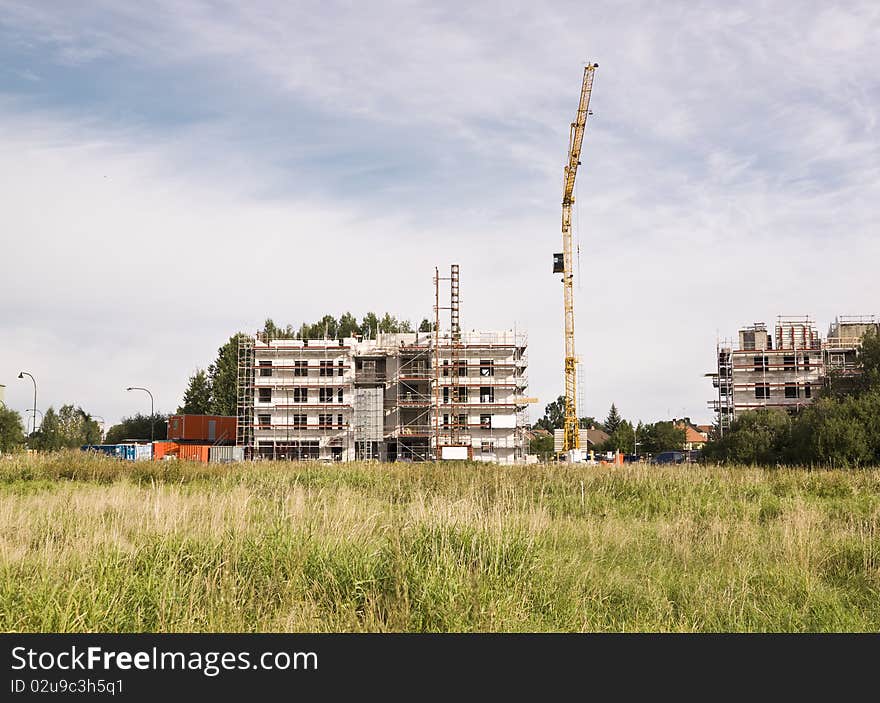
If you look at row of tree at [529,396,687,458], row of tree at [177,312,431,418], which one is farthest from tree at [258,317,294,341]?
row of tree at [529,396,687,458]

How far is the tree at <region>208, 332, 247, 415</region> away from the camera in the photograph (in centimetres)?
9919

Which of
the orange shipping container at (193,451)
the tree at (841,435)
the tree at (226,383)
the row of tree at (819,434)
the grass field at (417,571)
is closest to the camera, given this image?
the grass field at (417,571)

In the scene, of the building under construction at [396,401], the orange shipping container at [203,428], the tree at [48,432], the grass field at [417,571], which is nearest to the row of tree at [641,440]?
the building under construction at [396,401]

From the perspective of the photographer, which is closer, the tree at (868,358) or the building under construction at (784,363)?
the tree at (868,358)

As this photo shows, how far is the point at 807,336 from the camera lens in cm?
9488

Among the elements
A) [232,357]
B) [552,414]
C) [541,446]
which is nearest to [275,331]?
[232,357]

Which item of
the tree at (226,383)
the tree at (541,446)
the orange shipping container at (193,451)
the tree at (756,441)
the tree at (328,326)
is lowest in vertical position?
the tree at (541,446)

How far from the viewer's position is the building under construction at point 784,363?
3590 inches

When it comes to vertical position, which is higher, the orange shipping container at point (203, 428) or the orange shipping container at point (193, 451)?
the orange shipping container at point (203, 428)

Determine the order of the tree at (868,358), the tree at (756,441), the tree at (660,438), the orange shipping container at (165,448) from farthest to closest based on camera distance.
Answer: the tree at (660,438) → the orange shipping container at (165,448) → the tree at (868,358) → the tree at (756,441)

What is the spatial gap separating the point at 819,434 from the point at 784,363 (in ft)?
147

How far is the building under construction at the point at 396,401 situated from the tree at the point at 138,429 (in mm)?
24729

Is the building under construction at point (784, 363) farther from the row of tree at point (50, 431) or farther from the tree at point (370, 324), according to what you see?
the row of tree at point (50, 431)
